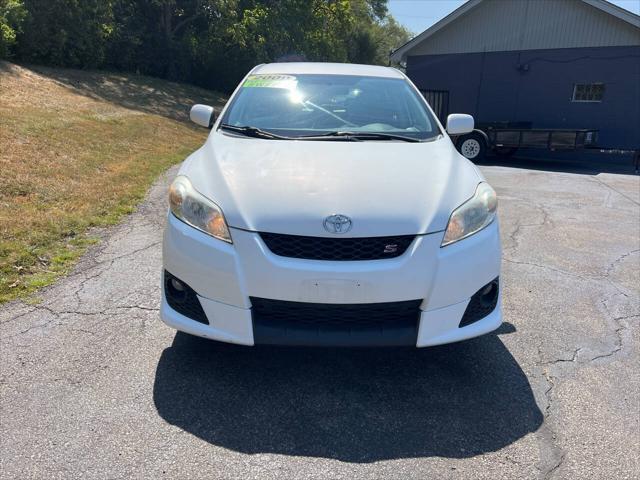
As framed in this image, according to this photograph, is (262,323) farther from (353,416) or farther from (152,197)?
(152,197)

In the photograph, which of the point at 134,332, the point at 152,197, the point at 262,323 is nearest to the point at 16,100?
the point at 152,197

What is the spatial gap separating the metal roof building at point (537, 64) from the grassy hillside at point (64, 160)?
9113 mm

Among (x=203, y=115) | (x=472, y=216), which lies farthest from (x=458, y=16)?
(x=472, y=216)

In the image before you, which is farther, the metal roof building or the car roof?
the metal roof building

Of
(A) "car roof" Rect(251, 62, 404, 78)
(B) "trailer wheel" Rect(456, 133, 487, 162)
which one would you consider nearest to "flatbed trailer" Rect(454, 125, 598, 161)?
(B) "trailer wheel" Rect(456, 133, 487, 162)

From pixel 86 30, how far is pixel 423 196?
21.4 meters

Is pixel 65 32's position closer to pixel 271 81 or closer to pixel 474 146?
pixel 474 146

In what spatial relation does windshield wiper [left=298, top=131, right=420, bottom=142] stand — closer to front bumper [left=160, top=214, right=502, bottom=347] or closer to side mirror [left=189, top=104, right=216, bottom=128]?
front bumper [left=160, top=214, right=502, bottom=347]

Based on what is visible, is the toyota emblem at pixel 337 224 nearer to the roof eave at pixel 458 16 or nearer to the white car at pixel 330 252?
the white car at pixel 330 252

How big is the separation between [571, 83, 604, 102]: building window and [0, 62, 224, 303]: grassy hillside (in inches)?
453

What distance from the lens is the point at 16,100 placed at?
12.3 m

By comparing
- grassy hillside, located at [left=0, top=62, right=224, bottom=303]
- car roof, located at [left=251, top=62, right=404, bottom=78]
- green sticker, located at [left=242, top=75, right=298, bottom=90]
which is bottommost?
grassy hillside, located at [left=0, top=62, right=224, bottom=303]

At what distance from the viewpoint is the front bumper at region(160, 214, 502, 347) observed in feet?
8.57

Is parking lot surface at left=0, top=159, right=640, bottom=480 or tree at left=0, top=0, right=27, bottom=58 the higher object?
tree at left=0, top=0, right=27, bottom=58
